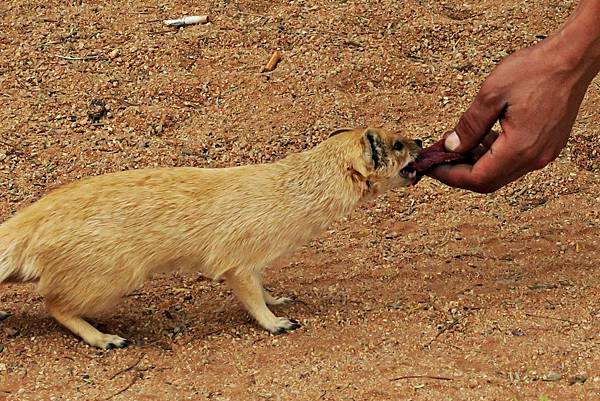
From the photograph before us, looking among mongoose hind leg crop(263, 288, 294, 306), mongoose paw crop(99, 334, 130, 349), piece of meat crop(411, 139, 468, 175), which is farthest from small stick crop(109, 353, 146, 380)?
piece of meat crop(411, 139, 468, 175)

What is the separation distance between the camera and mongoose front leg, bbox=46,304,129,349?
4.11 meters

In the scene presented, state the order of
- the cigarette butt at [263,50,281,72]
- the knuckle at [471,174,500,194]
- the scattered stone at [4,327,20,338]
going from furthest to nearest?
the cigarette butt at [263,50,281,72] < the scattered stone at [4,327,20,338] < the knuckle at [471,174,500,194]

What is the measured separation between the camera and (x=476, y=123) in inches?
148

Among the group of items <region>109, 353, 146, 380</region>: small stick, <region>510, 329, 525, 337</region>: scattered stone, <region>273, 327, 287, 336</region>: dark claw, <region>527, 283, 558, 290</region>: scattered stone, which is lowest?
<region>527, 283, 558, 290</region>: scattered stone

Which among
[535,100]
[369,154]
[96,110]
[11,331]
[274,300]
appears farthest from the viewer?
[96,110]

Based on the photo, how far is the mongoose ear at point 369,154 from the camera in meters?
4.38

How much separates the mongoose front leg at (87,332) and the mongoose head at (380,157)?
1.22 m

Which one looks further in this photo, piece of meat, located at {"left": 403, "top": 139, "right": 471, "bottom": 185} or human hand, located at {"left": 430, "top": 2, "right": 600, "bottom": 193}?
piece of meat, located at {"left": 403, "top": 139, "right": 471, "bottom": 185}

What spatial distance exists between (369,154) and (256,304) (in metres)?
0.80

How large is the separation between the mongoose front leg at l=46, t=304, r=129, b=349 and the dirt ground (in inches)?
2.2

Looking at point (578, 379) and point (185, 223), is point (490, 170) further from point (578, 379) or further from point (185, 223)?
point (185, 223)

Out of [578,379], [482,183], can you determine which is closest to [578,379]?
[578,379]

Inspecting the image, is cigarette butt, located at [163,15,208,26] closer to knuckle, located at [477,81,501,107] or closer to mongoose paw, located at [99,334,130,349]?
mongoose paw, located at [99,334,130,349]

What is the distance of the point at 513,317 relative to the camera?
4.25 metres
